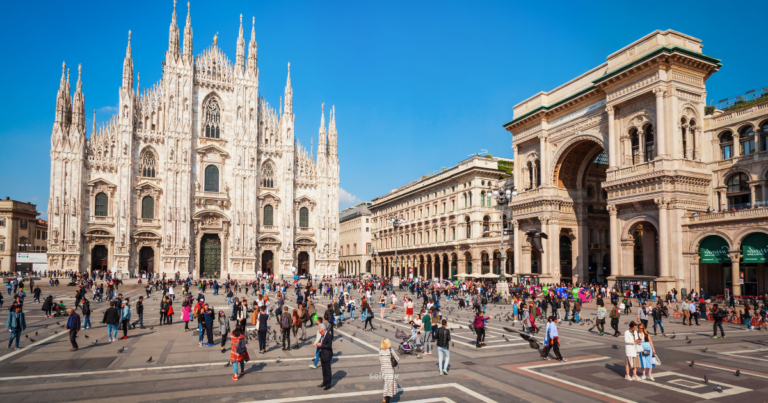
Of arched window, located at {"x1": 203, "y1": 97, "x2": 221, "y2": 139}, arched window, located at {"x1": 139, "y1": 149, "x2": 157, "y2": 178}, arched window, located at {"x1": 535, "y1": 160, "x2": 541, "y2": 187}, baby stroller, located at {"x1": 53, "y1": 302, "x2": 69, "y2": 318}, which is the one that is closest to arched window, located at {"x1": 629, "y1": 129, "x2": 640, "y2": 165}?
arched window, located at {"x1": 535, "y1": 160, "x2": 541, "y2": 187}

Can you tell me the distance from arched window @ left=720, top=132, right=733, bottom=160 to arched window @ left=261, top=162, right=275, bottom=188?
150ft

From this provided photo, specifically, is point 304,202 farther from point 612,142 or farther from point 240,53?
point 612,142

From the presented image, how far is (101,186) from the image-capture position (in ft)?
180

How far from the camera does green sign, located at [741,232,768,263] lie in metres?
31.4

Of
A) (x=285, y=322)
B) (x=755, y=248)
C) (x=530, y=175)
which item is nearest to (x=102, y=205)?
(x=530, y=175)

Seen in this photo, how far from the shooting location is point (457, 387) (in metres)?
11.9

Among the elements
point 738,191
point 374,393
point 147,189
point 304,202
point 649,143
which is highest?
point 649,143

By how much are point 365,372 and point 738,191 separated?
34.9 m

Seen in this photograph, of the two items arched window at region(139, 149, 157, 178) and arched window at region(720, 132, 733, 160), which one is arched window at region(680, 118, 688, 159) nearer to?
arched window at region(720, 132, 733, 160)

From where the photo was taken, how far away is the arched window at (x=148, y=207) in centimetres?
5647

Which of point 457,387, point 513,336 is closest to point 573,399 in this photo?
point 457,387

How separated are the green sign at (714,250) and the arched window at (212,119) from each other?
49464mm

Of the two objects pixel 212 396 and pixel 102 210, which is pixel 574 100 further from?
pixel 102 210

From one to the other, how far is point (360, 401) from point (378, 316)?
17003mm
